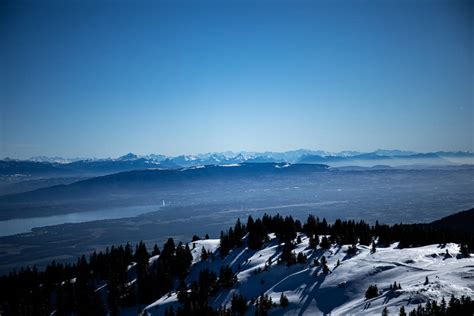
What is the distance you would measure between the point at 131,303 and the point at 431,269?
88752 mm

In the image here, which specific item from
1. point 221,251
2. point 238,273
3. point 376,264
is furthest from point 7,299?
point 376,264

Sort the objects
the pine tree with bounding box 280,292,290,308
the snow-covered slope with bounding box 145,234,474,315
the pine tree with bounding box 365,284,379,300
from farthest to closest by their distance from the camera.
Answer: the pine tree with bounding box 280,292,290,308 → the pine tree with bounding box 365,284,379,300 → the snow-covered slope with bounding box 145,234,474,315

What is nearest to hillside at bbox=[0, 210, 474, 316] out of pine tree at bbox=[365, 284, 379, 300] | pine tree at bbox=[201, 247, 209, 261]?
pine tree at bbox=[201, 247, 209, 261]

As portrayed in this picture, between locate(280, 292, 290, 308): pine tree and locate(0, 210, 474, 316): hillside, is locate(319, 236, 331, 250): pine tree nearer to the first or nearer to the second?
locate(0, 210, 474, 316): hillside

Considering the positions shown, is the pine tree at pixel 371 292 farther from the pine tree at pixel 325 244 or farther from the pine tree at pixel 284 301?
the pine tree at pixel 325 244

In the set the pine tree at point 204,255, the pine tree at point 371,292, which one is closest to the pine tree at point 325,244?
the pine tree at point 371,292

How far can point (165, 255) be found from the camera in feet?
451

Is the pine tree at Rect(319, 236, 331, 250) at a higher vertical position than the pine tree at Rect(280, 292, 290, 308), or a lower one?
higher

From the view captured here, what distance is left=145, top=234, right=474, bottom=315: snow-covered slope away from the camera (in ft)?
227

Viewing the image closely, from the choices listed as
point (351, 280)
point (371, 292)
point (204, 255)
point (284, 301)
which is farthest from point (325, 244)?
point (204, 255)

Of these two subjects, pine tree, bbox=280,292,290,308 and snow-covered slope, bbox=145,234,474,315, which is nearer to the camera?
snow-covered slope, bbox=145,234,474,315

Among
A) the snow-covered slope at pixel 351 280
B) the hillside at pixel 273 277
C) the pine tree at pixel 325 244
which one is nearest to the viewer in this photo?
the snow-covered slope at pixel 351 280

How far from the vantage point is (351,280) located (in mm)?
85750

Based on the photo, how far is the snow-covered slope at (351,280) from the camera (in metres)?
69.2
